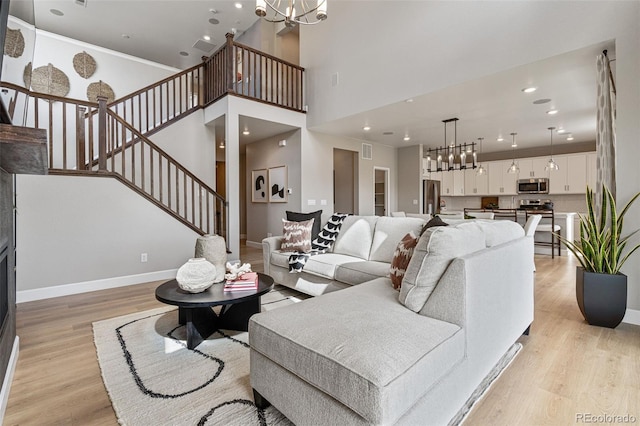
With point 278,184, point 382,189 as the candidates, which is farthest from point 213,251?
point 382,189

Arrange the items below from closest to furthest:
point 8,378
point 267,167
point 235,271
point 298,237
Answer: point 8,378 < point 235,271 < point 298,237 < point 267,167

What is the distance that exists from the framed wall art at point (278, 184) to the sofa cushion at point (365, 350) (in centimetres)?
495

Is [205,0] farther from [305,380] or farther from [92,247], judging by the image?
[305,380]

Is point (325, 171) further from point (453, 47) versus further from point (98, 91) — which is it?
point (98, 91)

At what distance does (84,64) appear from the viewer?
5805 mm

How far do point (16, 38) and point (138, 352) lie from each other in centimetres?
200

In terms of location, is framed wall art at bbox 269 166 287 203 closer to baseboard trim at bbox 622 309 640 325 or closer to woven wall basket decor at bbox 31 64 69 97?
woven wall basket decor at bbox 31 64 69 97

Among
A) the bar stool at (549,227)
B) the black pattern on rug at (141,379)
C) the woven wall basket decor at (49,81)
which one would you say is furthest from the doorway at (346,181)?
the woven wall basket decor at (49,81)

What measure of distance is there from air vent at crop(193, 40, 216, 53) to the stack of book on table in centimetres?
725

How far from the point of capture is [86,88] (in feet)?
19.2

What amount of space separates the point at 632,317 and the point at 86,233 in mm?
5944

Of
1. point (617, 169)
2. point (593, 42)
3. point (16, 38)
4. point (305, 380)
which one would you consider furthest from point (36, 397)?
point (593, 42)

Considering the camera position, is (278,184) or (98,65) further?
(278,184)

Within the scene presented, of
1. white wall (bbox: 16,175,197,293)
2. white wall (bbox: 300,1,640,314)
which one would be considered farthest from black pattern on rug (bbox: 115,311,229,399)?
white wall (bbox: 300,1,640,314)
